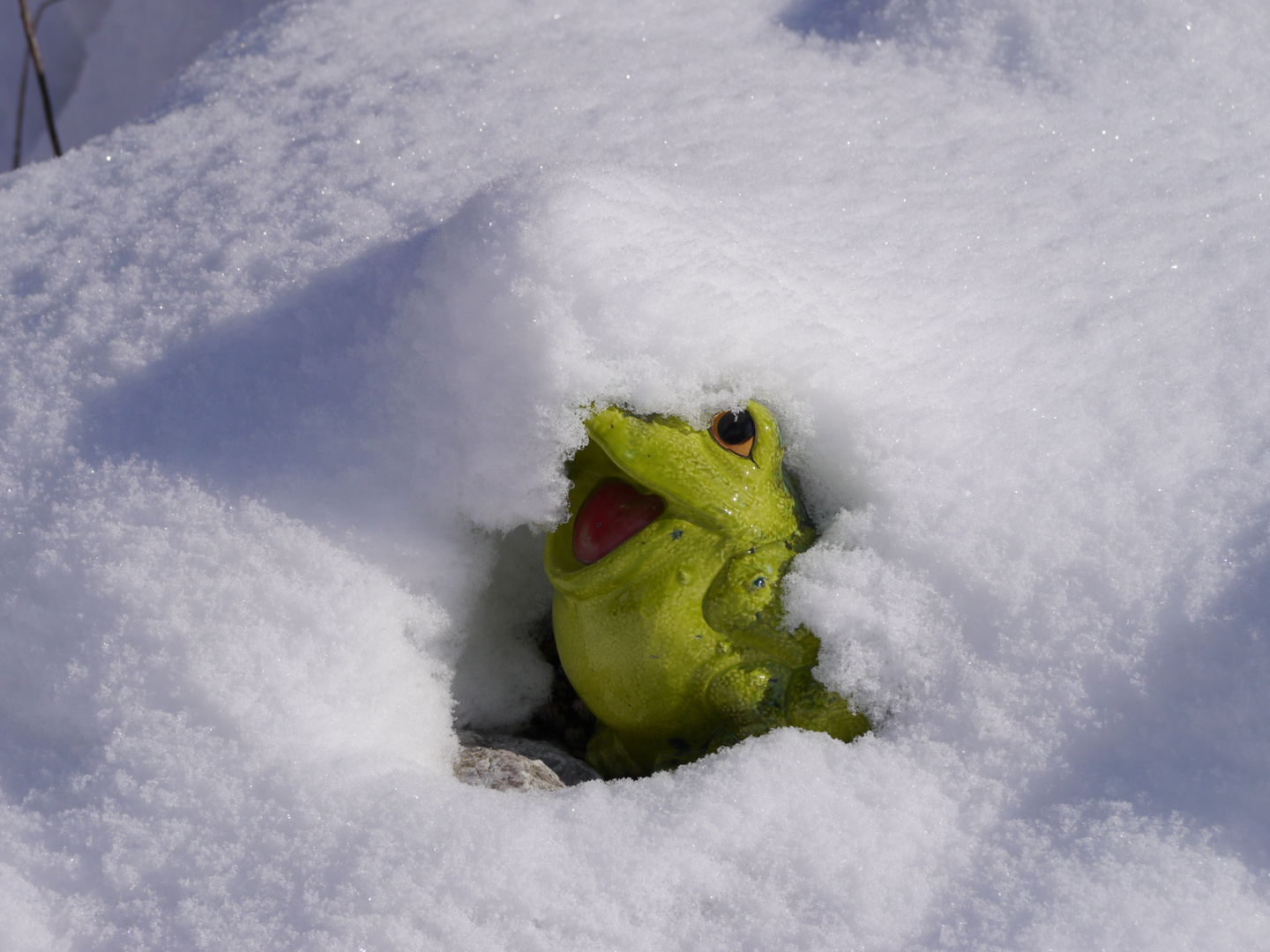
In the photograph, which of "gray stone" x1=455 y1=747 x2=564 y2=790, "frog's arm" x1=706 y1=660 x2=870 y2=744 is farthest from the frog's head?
"gray stone" x1=455 y1=747 x2=564 y2=790

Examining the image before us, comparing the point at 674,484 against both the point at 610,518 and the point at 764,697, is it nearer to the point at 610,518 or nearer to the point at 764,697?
the point at 610,518

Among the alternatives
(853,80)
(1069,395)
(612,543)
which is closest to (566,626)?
(612,543)

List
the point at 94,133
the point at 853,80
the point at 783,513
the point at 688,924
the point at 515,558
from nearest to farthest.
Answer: the point at 688,924 < the point at 783,513 < the point at 515,558 < the point at 853,80 < the point at 94,133

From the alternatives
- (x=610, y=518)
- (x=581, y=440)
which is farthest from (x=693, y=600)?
(x=581, y=440)

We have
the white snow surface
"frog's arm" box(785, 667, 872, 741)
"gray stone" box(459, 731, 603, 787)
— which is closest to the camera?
the white snow surface

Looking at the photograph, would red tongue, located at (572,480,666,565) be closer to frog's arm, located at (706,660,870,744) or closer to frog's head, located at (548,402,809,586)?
frog's head, located at (548,402,809,586)

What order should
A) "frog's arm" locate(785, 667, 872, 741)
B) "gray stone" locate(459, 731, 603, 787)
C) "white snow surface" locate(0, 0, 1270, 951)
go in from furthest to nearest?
"gray stone" locate(459, 731, 603, 787), "frog's arm" locate(785, 667, 872, 741), "white snow surface" locate(0, 0, 1270, 951)

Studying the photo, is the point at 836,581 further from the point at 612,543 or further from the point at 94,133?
the point at 94,133
